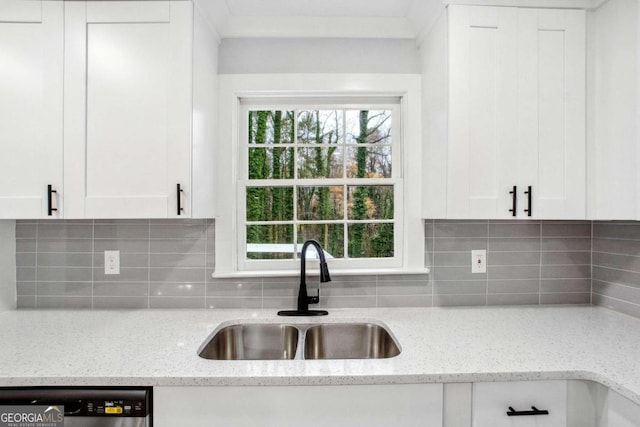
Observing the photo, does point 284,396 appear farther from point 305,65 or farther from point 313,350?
point 305,65

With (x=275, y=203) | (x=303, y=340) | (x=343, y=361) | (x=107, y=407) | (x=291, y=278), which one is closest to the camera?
(x=107, y=407)

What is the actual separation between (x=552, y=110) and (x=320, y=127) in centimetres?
109

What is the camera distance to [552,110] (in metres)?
1.49

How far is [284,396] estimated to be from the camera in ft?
3.59

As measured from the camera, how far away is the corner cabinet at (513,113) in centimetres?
Answer: 147

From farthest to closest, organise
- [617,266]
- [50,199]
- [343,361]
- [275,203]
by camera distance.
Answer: [275,203] → [617,266] → [50,199] → [343,361]

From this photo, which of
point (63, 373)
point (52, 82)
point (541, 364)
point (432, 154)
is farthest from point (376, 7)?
point (63, 373)

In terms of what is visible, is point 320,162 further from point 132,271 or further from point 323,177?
point 132,271

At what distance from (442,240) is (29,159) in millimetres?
1928

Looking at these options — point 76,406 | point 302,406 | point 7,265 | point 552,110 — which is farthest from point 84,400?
point 552,110

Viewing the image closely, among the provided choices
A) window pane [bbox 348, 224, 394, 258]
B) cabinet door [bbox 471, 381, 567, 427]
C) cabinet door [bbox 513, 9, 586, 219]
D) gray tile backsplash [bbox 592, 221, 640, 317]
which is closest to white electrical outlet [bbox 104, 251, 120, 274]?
window pane [bbox 348, 224, 394, 258]

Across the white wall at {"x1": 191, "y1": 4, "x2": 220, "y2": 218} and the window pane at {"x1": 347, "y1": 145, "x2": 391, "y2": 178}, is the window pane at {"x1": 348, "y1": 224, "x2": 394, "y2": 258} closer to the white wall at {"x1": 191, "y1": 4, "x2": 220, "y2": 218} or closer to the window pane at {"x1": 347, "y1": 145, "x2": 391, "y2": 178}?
the window pane at {"x1": 347, "y1": 145, "x2": 391, "y2": 178}

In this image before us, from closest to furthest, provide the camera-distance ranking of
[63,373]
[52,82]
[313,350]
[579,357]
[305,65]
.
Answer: [63,373] → [579,357] → [52,82] → [313,350] → [305,65]

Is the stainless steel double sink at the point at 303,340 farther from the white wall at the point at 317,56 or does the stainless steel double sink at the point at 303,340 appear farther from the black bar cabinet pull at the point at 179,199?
the white wall at the point at 317,56
